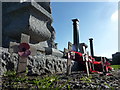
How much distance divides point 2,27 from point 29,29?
0.94 m

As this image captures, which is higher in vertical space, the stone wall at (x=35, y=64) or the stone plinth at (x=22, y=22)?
the stone plinth at (x=22, y=22)

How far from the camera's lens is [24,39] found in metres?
2.21

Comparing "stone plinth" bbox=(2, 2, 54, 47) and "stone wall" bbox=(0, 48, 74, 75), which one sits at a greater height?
"stone plinth" bbox=(2, 2, 54, 47)

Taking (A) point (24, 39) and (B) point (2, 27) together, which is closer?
(A) point (24, 39)

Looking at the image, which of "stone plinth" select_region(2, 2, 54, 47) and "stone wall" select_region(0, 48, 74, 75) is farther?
"stone plinth" select_region(2, 2, 54, 47)

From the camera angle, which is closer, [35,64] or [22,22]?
[35,64]

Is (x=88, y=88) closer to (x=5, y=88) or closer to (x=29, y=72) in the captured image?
(x=5, y=88)

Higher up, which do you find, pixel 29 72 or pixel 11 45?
pixel 11 45

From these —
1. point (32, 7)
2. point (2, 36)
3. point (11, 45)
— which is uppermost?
point (32, 7)

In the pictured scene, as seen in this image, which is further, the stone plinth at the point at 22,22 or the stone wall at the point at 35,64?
the stone plinth at the point at 22,22

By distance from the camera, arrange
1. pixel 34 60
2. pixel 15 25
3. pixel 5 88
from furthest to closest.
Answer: pixel 15 25
pixel 34 60
pixel 5 88

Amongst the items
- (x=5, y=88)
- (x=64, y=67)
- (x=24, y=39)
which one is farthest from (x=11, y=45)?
(x=64, y=67)

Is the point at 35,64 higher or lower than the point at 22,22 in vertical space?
lower

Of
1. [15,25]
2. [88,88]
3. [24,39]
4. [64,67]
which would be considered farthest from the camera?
[64,67]
